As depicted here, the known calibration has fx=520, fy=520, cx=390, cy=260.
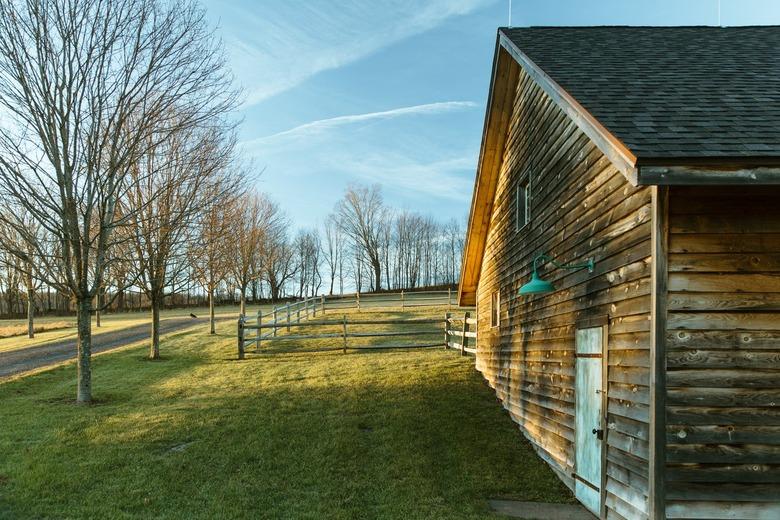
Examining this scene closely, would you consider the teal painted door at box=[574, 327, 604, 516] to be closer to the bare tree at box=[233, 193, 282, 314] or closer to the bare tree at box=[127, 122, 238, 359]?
the bare tree at box=[127, 122, 238, 359]

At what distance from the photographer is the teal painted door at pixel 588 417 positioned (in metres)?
5.73

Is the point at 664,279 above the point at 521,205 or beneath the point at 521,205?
beneath

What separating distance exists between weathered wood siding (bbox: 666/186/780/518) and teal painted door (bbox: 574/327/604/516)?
1173 millimetres

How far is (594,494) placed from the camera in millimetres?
5875

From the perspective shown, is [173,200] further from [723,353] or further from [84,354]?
[723,353]

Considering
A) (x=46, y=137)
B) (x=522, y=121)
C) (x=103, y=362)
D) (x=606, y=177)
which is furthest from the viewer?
(x=103, y=362)

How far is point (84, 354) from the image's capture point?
36.0 feet

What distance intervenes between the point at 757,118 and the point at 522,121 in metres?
4.90

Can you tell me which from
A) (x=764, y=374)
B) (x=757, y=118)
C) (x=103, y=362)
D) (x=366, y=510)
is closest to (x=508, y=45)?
(x=757, y=118)

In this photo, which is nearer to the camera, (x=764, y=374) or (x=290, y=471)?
(x=764, y=374)

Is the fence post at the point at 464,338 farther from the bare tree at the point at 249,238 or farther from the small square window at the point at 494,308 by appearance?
the bare tree at the point at 249,238

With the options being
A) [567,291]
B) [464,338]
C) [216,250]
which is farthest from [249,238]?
[567,291]

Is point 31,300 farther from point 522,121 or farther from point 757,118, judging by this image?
point 757,118

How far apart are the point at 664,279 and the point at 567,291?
238 cm
